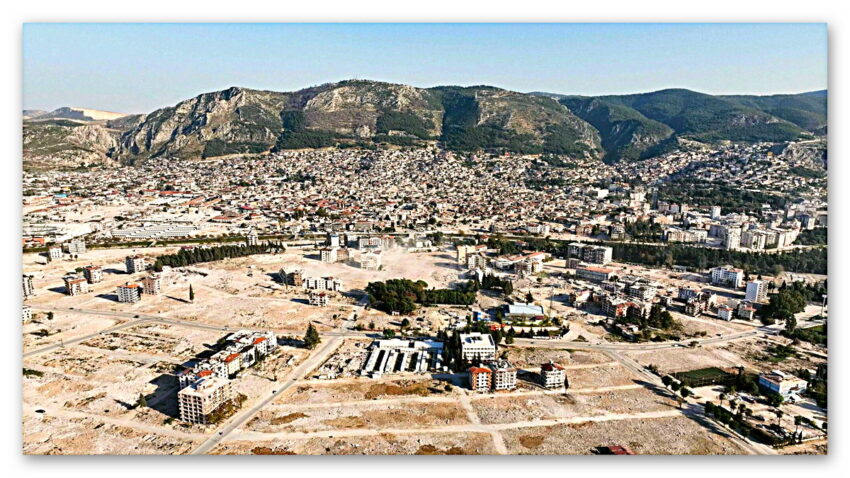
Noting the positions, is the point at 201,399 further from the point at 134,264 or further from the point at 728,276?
the point at 728,276

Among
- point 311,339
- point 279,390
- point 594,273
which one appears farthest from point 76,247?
point 594,273

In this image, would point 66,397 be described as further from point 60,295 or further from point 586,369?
point 586,369

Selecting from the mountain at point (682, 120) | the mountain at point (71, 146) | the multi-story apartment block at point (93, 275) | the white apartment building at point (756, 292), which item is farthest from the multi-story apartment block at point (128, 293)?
the mountain at point (682, 120)

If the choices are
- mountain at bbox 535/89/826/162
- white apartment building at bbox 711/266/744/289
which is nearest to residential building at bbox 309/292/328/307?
white apartment building at bbox 711/266/744/289

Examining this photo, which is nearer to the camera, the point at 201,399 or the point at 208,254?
the point at 201,399

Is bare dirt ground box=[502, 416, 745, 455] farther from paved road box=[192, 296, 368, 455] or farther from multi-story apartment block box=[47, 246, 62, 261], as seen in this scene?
multi-story apartment block box=[47, 246, 62, 261]

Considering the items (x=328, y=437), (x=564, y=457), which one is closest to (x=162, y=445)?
(x=328, y=437)
